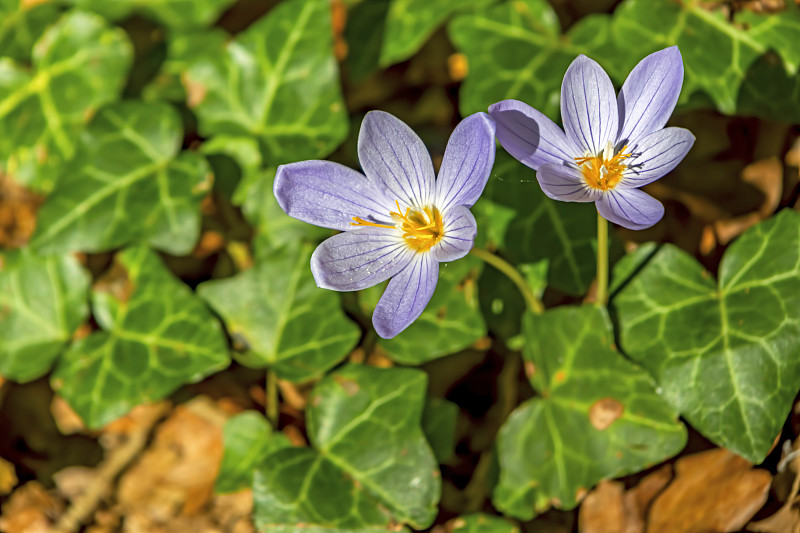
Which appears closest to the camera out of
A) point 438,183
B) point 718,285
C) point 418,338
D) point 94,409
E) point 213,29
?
point 438,183

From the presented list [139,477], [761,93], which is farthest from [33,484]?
[761,93]

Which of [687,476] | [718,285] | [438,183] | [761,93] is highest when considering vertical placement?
[761,93]

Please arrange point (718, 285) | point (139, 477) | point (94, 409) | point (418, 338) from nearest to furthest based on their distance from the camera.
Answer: point (718, 285), point (418, 338), point (94, 409), point (139, 477)

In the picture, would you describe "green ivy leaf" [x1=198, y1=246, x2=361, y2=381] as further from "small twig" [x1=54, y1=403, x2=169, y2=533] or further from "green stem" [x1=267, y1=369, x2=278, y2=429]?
"small twig" [x1=54, y1=403, x2=169, y2=533]

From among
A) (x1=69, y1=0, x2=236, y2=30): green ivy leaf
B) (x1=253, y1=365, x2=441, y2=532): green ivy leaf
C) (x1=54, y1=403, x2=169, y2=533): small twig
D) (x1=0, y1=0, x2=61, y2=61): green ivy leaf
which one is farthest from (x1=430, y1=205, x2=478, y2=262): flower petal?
(x1=0, y1=0, x2=61, y2=61): green ivy leaf

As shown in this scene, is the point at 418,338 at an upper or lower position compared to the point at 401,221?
lower

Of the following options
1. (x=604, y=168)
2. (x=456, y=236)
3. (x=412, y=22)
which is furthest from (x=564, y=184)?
(x=412, y=22)

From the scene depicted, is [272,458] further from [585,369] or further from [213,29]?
[213,29]
